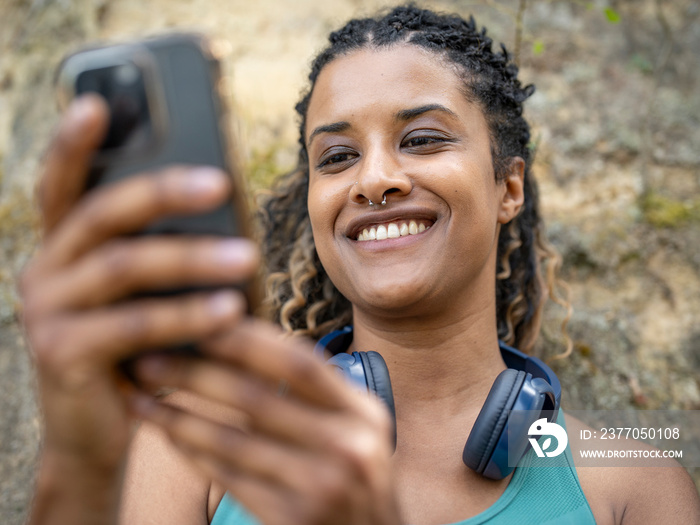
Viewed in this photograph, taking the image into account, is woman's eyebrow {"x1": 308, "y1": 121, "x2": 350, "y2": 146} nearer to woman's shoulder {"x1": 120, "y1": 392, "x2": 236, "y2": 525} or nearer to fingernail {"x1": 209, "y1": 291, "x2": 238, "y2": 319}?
woman's shoulder {"x1": 120, "y1": 392, "x2": 236, "y2": 525}

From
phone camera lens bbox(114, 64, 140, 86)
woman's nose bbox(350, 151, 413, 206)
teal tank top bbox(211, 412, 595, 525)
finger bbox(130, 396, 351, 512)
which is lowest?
teal tank top bbox(211, 412, 595, 525)

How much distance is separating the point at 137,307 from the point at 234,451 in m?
0.30

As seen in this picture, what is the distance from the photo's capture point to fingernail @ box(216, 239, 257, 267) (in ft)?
2.82

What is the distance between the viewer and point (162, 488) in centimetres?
182

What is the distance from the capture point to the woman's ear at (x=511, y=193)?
2.33 metres

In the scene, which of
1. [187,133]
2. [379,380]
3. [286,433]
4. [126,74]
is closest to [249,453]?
[286,433]

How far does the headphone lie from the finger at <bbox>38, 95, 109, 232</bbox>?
43.0 inches

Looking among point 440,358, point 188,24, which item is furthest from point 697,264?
Answer: point 188,24

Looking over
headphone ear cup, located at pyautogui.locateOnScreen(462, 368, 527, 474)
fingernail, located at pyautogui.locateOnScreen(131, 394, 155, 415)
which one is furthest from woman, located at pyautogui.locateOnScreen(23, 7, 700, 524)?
headphone ear cup, located at pyautogui.locateOnScreen(462, 368, 527, 474)

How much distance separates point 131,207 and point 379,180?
115cm

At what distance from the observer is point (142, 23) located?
377 cm

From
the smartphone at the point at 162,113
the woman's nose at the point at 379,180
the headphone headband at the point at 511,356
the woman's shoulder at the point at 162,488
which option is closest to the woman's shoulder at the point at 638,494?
A: the headphone headband at the point at 511,356

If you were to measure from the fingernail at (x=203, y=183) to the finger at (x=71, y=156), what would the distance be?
0.17 meters

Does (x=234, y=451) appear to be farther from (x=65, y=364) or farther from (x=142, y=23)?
(x=142, y=23)
